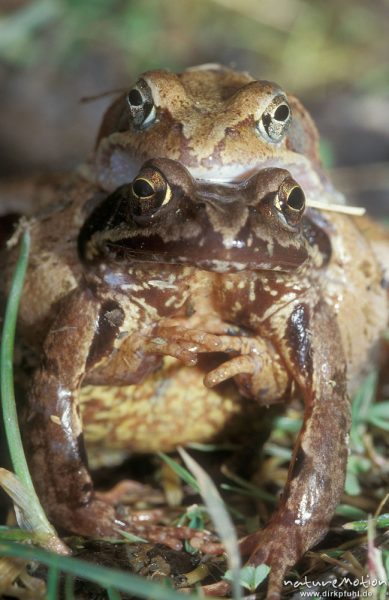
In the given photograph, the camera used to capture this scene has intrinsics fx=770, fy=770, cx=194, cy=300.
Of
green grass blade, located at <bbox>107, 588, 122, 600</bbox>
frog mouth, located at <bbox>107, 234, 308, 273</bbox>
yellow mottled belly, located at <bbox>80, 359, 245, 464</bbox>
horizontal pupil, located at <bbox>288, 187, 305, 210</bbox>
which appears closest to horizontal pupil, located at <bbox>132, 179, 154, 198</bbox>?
frog mouth, located at <bbox>107, 234, 308, 273</bbox>

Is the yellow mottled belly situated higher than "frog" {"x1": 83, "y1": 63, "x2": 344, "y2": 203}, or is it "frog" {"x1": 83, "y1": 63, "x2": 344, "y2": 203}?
"frog" {"x1": 83, "y1": 63, "x2": 344, "y2": 203}

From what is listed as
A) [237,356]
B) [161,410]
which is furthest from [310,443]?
[161,410]

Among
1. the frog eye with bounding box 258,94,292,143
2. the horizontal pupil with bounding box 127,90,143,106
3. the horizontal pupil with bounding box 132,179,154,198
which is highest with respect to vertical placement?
the frog eye with bounding box 258,94,292,143

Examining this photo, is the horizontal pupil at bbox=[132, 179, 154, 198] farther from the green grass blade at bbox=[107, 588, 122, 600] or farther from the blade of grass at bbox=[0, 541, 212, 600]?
the green grass blade at bbox=[107, 588, 122, 600]

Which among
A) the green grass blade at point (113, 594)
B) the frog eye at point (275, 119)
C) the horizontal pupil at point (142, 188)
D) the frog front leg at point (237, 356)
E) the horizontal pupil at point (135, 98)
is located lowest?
the green grass blade at point (113, 594)

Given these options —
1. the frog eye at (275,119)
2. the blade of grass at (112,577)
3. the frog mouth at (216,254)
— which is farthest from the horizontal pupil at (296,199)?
the blade of grass at (112,577)

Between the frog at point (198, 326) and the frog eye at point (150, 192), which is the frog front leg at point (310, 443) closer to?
the frog at point (198, 326)
